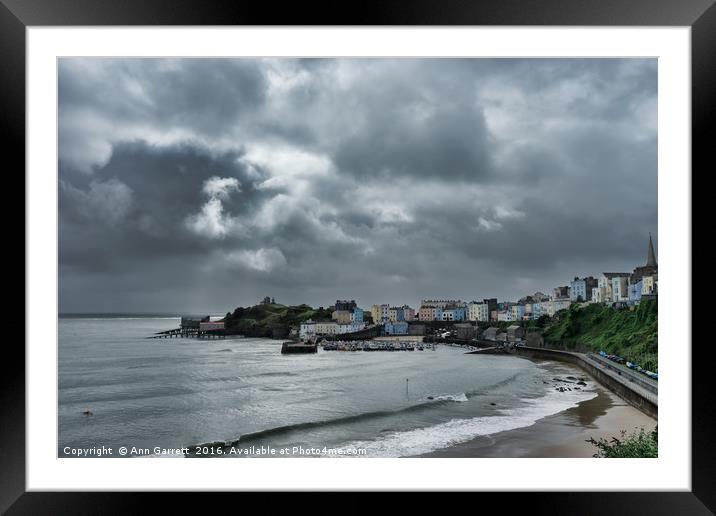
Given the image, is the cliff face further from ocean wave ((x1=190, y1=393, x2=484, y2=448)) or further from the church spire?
ocean wave ((x1=190, y1=393, x2=484, y2=448))

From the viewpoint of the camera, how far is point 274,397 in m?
4.70

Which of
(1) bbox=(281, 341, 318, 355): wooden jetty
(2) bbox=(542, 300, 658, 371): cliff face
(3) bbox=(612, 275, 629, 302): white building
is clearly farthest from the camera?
(1) bbox=(281, 341, 318, 355): wooden jetty

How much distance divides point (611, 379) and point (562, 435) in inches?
34.4

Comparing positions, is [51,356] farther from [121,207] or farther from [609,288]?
[609,288]

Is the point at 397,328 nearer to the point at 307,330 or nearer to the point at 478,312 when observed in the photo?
the point at 478,312

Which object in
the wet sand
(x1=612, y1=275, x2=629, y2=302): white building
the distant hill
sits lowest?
the wet sand

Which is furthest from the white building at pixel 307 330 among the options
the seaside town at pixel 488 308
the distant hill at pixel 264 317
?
the distant hill at pixel 264 317

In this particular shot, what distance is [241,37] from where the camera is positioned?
74.9 inches

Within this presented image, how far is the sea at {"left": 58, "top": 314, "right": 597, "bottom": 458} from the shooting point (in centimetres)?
370

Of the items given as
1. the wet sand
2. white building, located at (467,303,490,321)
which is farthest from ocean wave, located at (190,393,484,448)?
the wet sand

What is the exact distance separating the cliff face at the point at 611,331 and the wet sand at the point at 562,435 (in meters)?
0.46

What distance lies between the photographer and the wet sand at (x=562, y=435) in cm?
321

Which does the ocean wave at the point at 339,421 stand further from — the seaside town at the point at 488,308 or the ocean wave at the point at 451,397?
the seaside town at the point at 488,308

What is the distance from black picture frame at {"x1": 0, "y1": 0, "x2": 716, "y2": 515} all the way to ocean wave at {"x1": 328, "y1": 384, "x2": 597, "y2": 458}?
5.86ft
